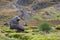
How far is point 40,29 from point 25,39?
25.7ft

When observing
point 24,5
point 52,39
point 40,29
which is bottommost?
point 24,5

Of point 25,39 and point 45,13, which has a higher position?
point 25,39

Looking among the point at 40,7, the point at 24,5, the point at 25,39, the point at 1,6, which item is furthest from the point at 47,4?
the point at 25,39

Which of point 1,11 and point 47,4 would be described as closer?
point 1,11

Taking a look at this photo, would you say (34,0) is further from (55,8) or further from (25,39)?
(25,39)

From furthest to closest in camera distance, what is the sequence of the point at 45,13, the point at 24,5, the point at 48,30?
the point at 24,5 → the point at 45,13 → the point at 48,30

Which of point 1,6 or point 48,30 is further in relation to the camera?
point 1,6

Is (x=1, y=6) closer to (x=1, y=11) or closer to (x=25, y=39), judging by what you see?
(x=1, y=11)

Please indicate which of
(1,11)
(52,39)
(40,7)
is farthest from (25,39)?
(40,7)

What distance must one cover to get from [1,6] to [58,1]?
74.6 feet

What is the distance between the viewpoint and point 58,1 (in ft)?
316

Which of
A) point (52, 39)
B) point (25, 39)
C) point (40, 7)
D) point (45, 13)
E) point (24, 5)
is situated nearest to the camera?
point (52, 39)

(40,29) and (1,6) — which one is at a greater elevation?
(40,29)

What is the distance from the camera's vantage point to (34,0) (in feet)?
323
